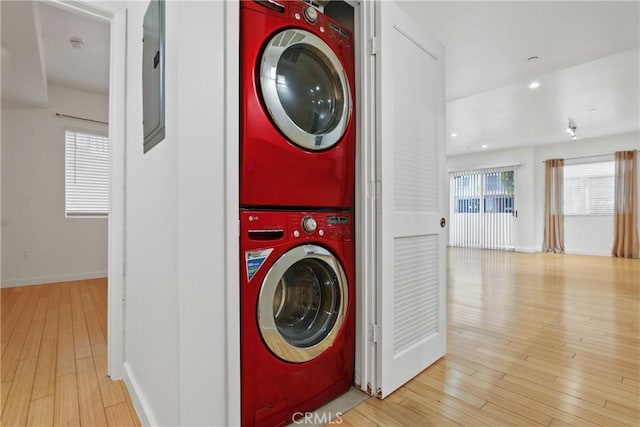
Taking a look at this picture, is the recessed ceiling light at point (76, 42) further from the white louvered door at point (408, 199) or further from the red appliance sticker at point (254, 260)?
the red appliance sticker at point (254, 260)

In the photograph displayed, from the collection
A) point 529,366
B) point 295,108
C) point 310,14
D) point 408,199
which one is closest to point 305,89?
point 295,108

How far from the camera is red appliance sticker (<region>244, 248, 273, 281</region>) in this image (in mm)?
1062

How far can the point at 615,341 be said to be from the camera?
2049mm

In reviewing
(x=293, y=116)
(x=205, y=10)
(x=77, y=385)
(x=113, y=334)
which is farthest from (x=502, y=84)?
(x=77, y=385)

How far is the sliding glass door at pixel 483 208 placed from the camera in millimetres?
7465

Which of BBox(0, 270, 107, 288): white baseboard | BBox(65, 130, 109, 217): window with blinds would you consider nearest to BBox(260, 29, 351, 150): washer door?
BBox(65, 130, 109, 217): window with blinds

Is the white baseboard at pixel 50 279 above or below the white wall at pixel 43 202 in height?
below

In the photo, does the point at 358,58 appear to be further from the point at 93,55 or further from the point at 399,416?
the point at 93,55

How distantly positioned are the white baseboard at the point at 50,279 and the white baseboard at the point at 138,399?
3350mm

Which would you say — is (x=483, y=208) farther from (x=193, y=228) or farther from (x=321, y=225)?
(x=193, y=228)

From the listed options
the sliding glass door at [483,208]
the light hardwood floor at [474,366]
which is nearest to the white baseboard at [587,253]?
the sliding glass door at [483,208]

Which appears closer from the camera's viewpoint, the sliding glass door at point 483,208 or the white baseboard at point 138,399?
the white baseboard at point 138,399

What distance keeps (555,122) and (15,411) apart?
7267mm

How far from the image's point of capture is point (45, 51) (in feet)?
10.3
